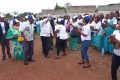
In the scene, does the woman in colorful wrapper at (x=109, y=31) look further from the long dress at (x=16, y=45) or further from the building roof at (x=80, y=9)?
the building roof at (x=80, y=9)

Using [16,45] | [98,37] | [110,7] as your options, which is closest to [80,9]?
[110,7]

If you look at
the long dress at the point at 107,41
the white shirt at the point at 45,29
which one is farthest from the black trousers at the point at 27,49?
the long dress at the point at 107,41

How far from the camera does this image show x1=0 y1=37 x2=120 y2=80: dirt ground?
35.4ft

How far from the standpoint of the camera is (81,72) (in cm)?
1131

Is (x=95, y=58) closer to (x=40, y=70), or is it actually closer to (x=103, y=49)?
(x=103, y=49)

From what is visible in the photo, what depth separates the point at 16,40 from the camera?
43.1 ft

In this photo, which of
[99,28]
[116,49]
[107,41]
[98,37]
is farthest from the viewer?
[99,28]

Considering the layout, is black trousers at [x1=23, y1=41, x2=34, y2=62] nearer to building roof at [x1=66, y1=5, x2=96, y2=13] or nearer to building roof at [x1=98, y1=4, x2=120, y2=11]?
building roof at [x1=98, y1=4, x2=120, y2=11]

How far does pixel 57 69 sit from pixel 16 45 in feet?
7.34

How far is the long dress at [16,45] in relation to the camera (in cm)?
1303

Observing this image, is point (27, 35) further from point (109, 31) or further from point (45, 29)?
point (109, 31)

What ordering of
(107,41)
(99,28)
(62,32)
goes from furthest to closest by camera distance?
1. (99,28)
2. (107,41)
3. (62,32)

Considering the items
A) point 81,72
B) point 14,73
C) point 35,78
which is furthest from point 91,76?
point 14,73

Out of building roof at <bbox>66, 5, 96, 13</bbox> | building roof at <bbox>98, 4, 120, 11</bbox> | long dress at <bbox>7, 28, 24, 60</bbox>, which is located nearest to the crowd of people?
long dress at <bbox>7, 28, 24, 60</bbox>
